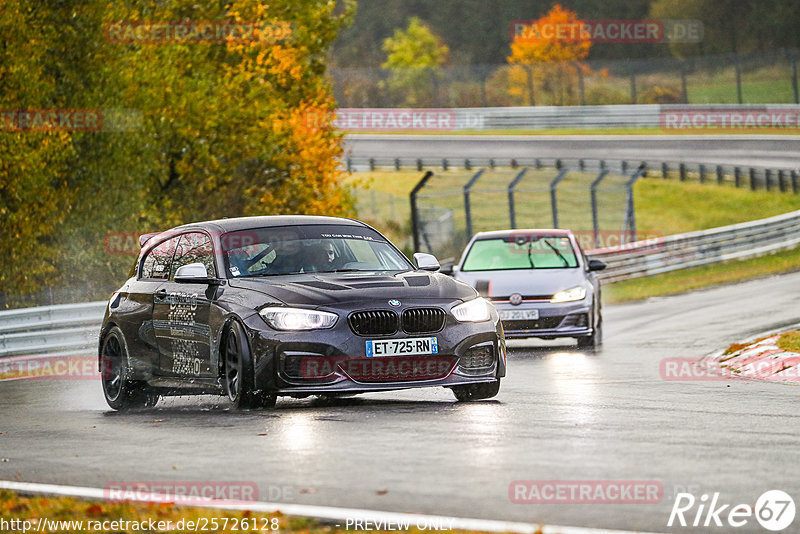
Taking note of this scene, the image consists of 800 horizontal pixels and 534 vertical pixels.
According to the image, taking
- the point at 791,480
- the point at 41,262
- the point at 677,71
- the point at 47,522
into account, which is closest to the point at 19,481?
the point at 47,522

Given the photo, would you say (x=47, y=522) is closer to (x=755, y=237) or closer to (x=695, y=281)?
(x=695, y=281)

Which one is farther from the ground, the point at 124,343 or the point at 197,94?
the point at 197,94

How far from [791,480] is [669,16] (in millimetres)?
101766

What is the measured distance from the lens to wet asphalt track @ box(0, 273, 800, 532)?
23.2ft

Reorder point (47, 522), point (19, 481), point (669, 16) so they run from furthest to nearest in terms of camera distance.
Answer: point (669, 16) → point (19, 481) → point (47, 522)

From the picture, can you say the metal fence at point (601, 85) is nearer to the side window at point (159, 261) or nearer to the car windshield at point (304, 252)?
the side window at point (159, 261)

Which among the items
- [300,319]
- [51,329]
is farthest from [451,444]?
[51,329]

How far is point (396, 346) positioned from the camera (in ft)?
35.9

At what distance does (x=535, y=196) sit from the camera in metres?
54.1

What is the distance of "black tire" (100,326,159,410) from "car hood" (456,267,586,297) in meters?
7.09

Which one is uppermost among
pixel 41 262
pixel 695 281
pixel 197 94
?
pixel 197 94

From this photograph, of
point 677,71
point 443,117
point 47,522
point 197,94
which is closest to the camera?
point 47,522

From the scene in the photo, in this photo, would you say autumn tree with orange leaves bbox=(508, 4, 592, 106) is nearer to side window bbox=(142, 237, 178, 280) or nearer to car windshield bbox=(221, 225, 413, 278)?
side window bbox=(142, 237, 178, 280)

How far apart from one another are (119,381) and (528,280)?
777 centimetres
